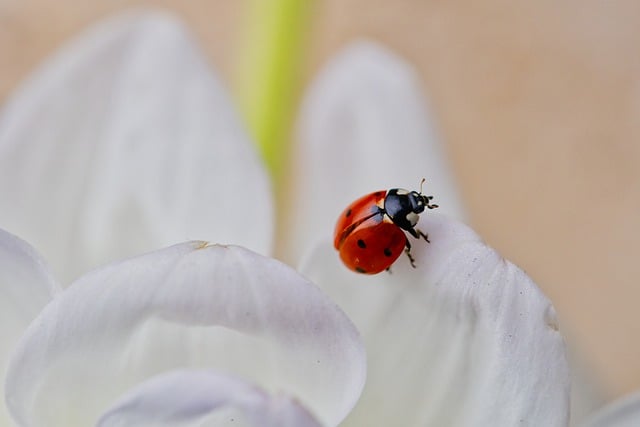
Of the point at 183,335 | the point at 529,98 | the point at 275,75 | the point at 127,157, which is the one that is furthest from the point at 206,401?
the point at 529,98

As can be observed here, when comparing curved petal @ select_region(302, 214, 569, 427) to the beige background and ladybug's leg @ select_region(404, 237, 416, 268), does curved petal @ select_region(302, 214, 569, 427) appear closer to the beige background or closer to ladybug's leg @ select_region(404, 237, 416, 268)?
ladybug's leg @ select_region(404, 237, 416, 268)

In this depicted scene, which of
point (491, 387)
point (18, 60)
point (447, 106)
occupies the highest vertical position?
point (18, 60)

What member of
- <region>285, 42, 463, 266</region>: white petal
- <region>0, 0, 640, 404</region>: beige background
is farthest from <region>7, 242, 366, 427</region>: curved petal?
<region>0, 0, 640, 404</region>: beige background

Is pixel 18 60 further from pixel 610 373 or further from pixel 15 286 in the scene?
pixel 15 286

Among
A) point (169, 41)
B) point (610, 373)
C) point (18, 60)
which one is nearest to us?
point (169, 41)

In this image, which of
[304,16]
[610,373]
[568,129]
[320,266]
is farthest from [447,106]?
[320,266]

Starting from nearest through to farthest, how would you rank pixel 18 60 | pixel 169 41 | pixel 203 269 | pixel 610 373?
pixel 203 269
pixel 169 41
pixel 610 373
pixel 18 60
